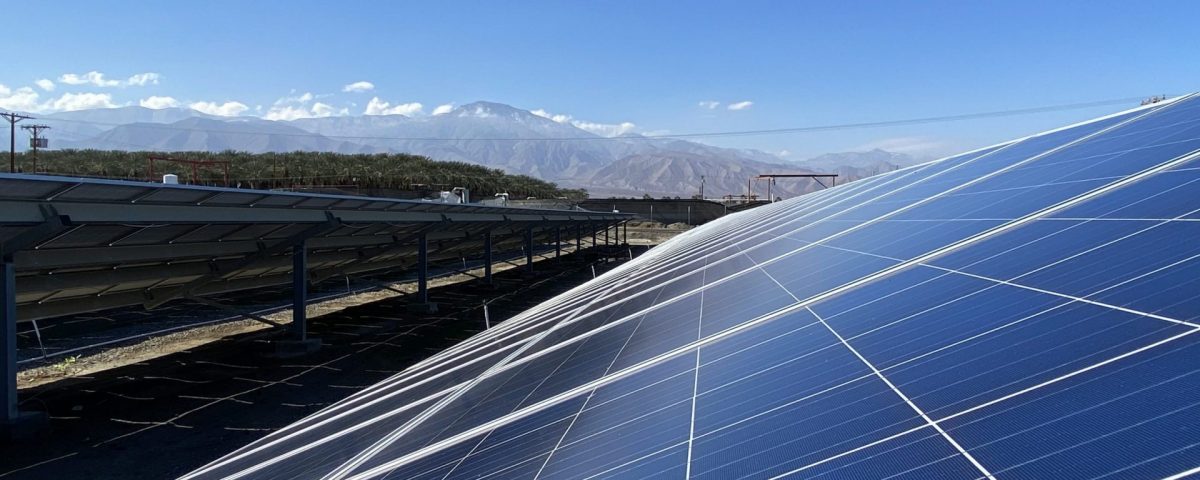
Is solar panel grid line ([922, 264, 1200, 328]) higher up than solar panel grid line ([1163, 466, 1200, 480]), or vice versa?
solar panel grid line ([922, 264, 1200, 328])

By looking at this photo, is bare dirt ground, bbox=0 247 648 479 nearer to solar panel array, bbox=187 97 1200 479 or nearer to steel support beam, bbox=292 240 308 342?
steel support beam, bbox=292 240 308 342

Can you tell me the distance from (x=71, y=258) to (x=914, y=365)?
20.9 meters

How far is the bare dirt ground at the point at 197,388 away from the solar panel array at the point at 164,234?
2.28 meters

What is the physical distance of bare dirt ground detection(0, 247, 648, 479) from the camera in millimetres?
14641

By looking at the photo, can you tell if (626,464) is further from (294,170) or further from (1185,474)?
(294,170)

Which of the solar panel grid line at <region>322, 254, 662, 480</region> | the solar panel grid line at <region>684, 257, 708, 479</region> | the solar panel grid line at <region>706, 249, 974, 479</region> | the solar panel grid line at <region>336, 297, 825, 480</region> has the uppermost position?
the solar panel grid line at <region>706, 249, 974, 479</region>

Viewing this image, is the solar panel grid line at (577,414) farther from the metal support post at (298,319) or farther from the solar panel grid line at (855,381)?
the metal support post at (298,319)

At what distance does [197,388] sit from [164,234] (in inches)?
172

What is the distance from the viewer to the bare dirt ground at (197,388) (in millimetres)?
14641

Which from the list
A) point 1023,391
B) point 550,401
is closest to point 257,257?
point 550,401

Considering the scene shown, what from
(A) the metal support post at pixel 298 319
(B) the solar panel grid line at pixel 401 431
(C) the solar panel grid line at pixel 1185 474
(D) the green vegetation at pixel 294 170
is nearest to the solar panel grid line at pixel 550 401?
(B) the solar panel grid line at pixel 401 431

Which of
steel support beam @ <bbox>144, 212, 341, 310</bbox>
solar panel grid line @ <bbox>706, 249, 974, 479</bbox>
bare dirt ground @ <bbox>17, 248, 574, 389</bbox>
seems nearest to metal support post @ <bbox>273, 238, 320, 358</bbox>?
steel support beam @ <bbox>144, 212, 341, 310</bbox>

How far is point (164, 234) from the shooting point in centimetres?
1994

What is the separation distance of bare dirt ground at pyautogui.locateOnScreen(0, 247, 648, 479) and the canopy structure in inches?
75.7
